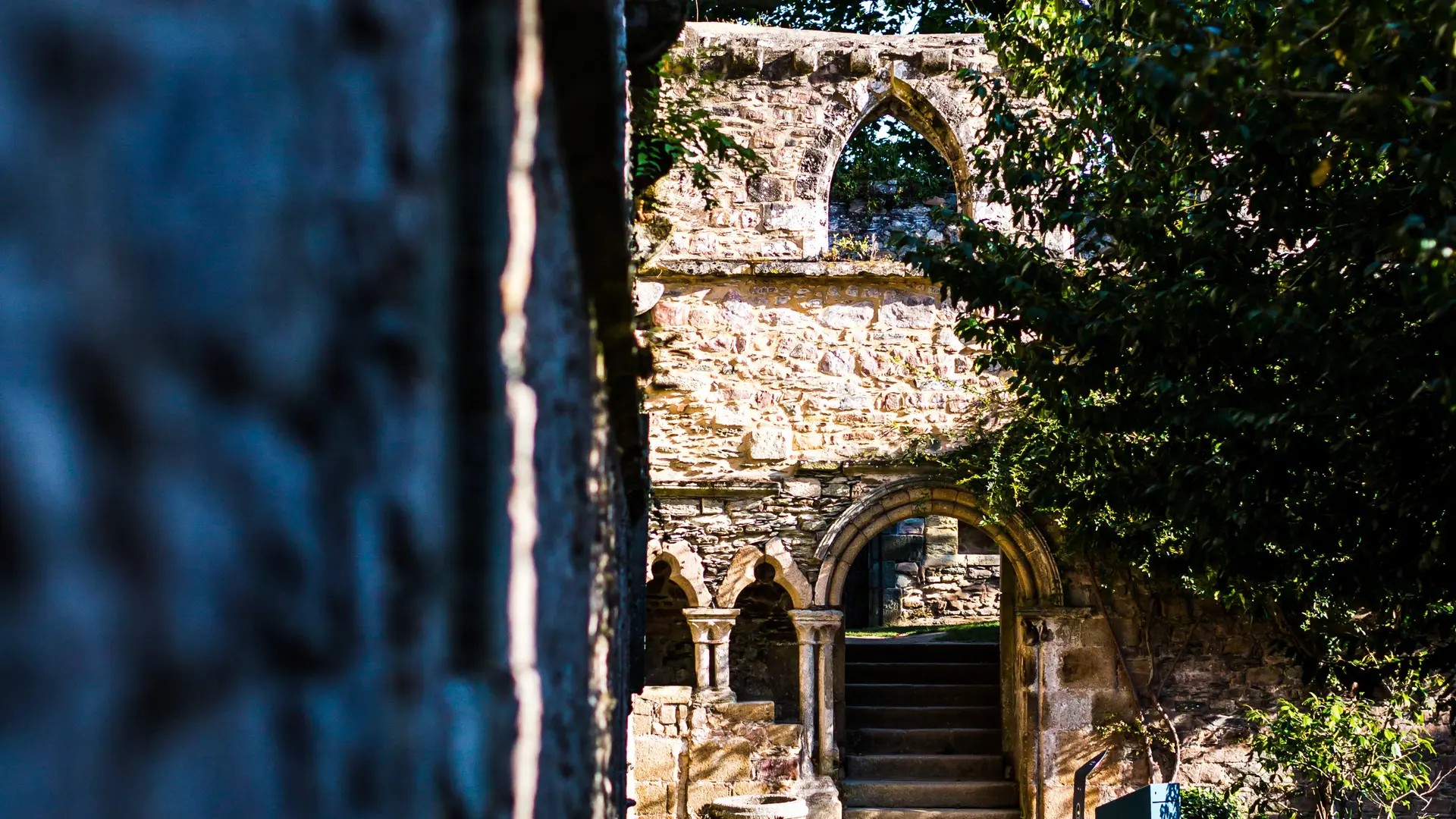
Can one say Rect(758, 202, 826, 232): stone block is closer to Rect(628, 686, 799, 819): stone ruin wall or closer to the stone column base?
Rect(628, 686, 799, 819): stone ruin wall

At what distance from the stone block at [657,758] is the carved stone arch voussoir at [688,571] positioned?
114cm

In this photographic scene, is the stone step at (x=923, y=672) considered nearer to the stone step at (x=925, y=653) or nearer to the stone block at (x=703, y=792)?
the stone step at (x=925, y=653)

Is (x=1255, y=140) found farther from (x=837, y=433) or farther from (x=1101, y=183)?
(x=837, y=433)

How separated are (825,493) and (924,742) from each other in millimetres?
2497

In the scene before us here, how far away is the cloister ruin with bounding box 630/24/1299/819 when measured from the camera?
9320 millimetres

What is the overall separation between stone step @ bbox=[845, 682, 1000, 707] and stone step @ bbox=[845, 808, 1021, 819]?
1695mm

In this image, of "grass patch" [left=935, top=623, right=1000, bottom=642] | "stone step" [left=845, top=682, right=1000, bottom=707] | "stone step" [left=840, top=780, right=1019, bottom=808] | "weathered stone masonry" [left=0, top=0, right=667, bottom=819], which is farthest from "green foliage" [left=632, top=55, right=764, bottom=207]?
"grass patch" [left=935, top=623, right=1000, bottom=642]

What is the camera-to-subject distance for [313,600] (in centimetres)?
37

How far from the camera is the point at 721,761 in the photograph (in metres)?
8.93

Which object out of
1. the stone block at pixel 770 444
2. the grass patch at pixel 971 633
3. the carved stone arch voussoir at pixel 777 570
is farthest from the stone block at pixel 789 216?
the grass patch at pixel 971 633

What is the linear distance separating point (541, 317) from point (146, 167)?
52 cm

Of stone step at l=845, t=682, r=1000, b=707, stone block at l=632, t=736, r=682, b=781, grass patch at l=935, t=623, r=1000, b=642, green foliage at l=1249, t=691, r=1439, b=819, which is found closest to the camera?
green foliage at l=1249, t=691, r=1439, b=819

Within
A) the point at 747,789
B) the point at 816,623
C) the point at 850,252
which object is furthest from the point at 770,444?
the point at 747,789

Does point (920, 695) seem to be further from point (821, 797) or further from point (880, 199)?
point (880, 199)
